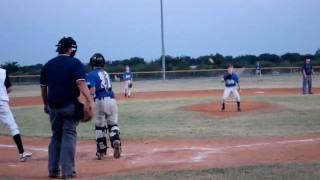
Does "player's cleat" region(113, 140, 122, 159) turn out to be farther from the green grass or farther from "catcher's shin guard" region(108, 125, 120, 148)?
the green grass

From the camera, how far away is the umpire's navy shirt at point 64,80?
856cm

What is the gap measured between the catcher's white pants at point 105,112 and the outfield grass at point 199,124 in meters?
3.61

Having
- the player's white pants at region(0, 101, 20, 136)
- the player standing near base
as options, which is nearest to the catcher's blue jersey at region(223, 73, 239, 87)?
the player standing near base

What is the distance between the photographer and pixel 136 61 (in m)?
82.7

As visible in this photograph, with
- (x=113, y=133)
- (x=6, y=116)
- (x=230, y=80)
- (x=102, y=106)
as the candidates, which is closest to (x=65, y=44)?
(x=102, y=106)

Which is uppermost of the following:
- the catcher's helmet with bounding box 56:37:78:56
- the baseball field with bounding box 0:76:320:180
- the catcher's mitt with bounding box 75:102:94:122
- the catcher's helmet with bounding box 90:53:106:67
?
the catcher's helmet with bounding box 56:37:78:56

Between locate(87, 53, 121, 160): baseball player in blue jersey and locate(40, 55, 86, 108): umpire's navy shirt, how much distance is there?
1.81 metres

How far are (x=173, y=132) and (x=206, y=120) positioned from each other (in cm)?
341

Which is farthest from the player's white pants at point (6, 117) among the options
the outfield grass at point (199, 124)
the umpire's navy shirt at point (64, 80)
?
the outfield grass at point (199, 124)

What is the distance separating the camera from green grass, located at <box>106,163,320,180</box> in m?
8.00

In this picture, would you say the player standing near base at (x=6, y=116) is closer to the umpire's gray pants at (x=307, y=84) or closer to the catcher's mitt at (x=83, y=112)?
the catcher's mitt at (x=83, y=112)

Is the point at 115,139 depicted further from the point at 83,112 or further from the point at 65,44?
the point at 65,44

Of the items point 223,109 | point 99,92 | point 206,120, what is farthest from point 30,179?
A: point 223,109

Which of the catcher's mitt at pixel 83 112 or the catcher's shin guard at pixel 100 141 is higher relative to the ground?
the catcher's mitt at pixel 83 112
